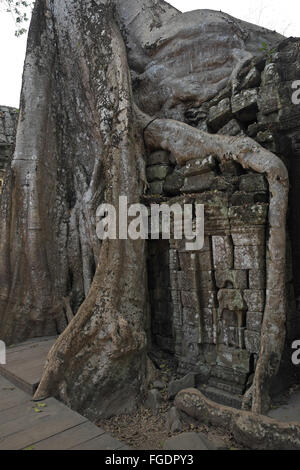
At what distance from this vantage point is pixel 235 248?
319 cm

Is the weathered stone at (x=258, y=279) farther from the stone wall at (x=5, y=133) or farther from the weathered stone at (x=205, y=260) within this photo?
the stone wall at (x=5, y=133)

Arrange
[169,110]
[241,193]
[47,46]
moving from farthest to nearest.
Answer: [47,46] < [169,110] < [241,193]

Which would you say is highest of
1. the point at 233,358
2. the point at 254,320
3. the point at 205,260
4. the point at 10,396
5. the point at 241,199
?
the point at 241,199

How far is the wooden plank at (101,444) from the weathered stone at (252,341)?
1432mm

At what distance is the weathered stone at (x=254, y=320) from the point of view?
3.01 m

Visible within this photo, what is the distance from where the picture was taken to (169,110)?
14.5 feet

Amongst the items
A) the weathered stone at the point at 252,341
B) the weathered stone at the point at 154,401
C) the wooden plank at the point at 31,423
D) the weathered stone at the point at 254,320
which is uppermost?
the weathered stone at the point at 254,320

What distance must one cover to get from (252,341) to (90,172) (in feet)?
10.2

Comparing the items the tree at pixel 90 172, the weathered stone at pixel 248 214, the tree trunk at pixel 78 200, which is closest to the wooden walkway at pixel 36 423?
the tree at pixel 90 172

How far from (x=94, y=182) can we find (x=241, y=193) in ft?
6.47

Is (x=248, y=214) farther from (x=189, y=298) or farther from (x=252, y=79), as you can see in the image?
(x=252, y=79)

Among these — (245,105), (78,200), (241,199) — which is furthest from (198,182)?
(78,200)
